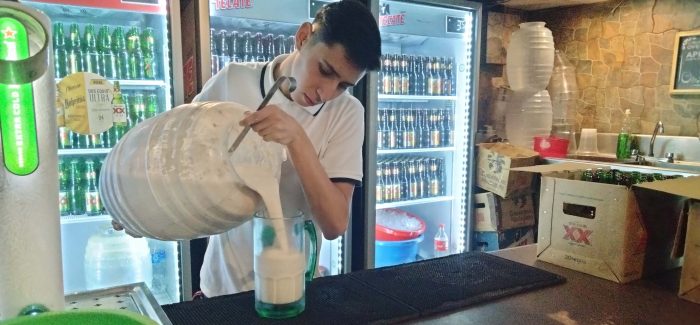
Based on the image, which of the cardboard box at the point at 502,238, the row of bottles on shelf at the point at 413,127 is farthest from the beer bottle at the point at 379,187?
the cardboard box at the point at 502,238

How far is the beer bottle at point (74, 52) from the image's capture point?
2072 mm

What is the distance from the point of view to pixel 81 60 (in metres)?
2.09

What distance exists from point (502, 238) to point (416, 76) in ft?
3.71

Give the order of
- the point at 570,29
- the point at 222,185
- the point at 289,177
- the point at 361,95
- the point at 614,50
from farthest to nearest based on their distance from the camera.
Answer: the point at 570,29 → the point at 614,50 → the point at 361,95 → the point at 289,177 → the point at 222,185

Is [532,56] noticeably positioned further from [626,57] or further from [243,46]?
[243,46]

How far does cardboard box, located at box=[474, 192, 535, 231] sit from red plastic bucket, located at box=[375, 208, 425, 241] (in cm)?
37

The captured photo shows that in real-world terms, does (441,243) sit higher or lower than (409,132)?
lower

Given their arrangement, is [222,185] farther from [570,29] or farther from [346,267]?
[570,29]

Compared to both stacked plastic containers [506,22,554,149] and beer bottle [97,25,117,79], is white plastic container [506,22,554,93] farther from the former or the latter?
beer bottle [97,25,117,79]

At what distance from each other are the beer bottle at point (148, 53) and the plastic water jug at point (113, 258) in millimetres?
748

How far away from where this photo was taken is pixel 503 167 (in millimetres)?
2926

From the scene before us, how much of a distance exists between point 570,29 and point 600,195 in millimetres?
2711

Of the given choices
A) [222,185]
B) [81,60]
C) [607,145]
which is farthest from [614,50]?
[222,185]

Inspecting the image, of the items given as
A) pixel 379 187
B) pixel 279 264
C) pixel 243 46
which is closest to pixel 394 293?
pixel 279 264
